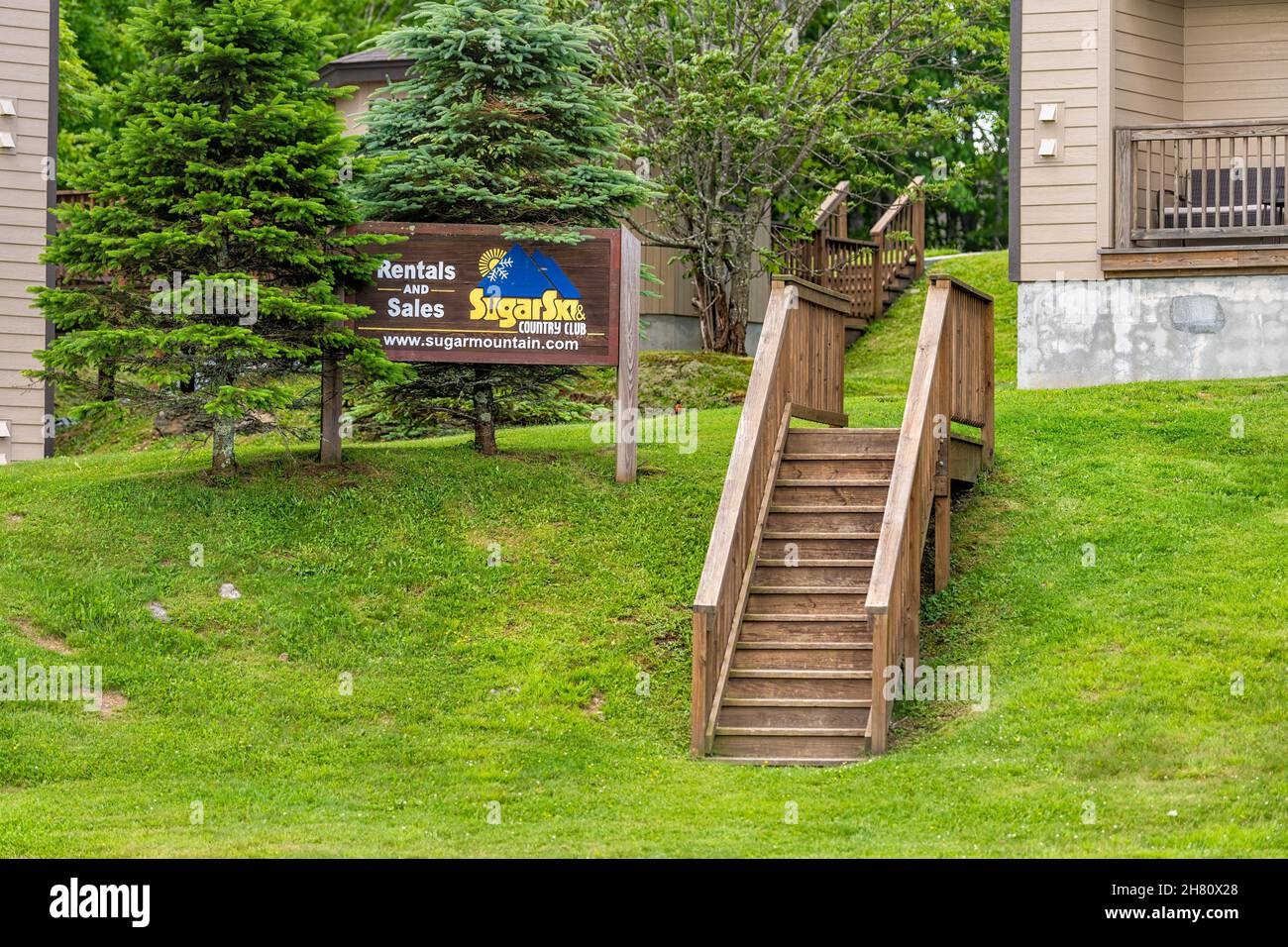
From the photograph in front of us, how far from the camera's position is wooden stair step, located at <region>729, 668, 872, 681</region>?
441 inches

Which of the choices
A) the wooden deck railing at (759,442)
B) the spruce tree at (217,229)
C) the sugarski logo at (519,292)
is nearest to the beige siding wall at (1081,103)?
the wooden deck railing at (759,442)

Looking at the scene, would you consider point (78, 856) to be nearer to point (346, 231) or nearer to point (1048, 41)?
point (346, 231)

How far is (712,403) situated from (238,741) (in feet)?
35.0

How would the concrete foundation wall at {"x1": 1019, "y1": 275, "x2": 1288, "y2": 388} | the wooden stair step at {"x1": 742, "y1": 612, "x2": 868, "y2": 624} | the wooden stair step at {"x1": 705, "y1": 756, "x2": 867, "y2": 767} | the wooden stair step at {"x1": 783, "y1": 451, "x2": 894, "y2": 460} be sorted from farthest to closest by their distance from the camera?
the concrete foundation wall at {"x1": 1019, "y1": 275, "x2": 1288, "y2": 388}, the wooden stair step at {"x1": 783, "y1": 451, "x2": 894, "y2": 460}, the wooden stair step at {"x1": 742, "y1": 612, "x2": 868, "y2": 624}, the wooden stair step at {"x1": 705, "y1": 756, "x2": 867, "y2": 767}

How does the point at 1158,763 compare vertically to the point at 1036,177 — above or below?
below

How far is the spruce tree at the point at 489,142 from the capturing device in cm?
1517

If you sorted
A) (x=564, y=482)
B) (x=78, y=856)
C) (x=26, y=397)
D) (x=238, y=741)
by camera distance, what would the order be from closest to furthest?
(x=78, y=856)
(x=238, y=741)
(x=564, y=482)
(x=26, y=397)

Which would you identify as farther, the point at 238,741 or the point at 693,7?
the point at 693,7

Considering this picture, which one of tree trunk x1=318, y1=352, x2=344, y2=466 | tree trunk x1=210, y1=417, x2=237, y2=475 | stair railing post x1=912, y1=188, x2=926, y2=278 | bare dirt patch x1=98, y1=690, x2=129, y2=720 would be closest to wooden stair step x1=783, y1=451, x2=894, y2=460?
tree trunk x1=318, y1=352, x2=344, y2=466

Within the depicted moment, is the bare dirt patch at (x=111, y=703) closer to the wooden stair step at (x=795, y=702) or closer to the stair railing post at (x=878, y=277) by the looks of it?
the wooden stair step at (x=795, y=702)

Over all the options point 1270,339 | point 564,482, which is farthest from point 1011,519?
point 1270,339

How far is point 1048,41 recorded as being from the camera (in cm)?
1789

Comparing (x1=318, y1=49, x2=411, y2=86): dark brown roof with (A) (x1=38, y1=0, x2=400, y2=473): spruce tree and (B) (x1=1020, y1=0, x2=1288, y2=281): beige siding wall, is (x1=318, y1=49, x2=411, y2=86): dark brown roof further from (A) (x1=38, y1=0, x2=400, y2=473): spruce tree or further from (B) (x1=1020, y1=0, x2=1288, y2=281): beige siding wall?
(A) (x1=38, y1=0, x2=400, y2=473): spruce tree

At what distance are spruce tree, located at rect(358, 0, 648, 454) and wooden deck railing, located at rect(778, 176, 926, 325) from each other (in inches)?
314
